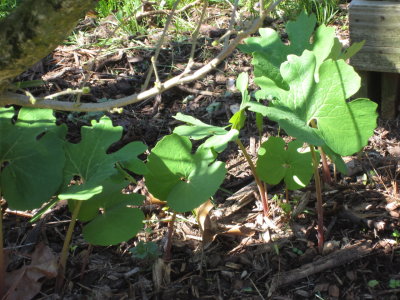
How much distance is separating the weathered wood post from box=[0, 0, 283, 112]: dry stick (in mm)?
944

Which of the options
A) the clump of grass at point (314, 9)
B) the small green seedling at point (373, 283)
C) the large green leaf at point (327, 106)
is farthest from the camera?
the clump of grass at point (314, 9)

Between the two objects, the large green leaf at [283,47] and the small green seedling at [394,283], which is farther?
the large green leaf at [283,47]

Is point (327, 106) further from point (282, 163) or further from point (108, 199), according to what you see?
point (108, 199)

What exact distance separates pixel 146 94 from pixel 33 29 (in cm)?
38

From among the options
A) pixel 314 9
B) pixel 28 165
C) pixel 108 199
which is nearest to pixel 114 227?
pixel 108 199

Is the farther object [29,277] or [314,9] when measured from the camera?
[314,9]

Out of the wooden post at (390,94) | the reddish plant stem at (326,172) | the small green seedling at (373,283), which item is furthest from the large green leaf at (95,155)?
the wooden post at (390,94)

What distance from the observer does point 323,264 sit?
205 centimetres

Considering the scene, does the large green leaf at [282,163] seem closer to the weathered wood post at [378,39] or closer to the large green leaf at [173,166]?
the large green leaf at [173,166]

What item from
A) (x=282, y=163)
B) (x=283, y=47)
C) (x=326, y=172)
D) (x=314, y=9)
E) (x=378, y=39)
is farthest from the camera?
(x=314, y=9)

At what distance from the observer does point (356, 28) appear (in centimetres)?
262

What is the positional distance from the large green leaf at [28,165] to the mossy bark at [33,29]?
21 centimetres

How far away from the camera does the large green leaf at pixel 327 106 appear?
1.86 metres

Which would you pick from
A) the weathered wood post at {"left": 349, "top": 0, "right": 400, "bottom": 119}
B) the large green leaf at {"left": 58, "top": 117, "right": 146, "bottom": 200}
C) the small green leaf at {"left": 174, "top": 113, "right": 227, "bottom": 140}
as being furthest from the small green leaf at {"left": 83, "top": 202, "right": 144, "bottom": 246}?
the weathered wood post at {"left": 349, "top": 0, "right": 400, "bottom": 119}
